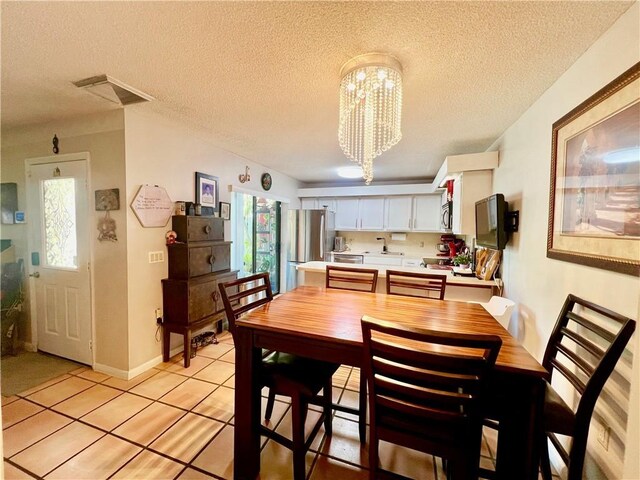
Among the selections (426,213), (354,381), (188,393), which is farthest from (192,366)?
(426,213)

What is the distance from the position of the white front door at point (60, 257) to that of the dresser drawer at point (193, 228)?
784 mm

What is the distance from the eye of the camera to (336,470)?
162cm

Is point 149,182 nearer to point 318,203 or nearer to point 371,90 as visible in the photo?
point 371,90

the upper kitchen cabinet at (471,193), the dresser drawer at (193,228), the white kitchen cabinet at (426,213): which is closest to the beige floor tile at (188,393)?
the dresser drawer at (193,228)

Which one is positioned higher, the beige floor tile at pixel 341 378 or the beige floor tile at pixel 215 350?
the beige floor tile at pixel 215 350

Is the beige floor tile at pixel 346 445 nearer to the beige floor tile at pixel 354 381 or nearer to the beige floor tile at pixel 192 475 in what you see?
the beige floor tile at pixel 354 381

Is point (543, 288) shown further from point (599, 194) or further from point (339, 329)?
point (339, 329)

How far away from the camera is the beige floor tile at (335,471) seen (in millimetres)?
1577

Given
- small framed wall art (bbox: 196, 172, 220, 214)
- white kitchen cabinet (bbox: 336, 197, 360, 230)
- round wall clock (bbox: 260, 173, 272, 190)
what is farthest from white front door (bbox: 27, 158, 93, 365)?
white kitchen cabinet (bbox: 336, 197, 360, 230)

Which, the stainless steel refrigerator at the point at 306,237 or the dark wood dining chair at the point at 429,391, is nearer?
the dark wood dining chair at the point at 429,391

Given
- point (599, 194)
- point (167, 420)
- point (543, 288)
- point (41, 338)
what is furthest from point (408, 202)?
point (41, 338)

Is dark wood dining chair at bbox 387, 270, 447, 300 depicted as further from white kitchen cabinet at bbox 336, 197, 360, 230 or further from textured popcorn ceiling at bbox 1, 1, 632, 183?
white kitchen cabinet at bbox 336, 197, 360, 230

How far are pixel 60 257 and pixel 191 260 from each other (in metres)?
1.33

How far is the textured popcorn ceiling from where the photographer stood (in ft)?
4.32
